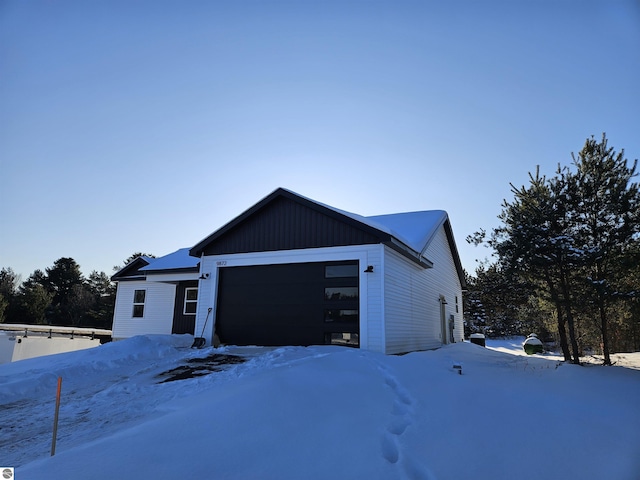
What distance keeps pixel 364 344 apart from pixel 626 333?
13.1m

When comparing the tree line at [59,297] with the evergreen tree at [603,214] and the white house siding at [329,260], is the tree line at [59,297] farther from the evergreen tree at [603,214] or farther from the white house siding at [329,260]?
the evergreen tree at [603,214]

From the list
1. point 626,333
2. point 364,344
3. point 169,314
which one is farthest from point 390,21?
point 626,333

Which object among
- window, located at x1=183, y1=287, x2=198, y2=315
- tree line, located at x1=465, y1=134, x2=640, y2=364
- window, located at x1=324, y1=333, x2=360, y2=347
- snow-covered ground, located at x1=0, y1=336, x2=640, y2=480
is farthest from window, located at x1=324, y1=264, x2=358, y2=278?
window, located at x1=183, y1=287, x2=198, y2=315

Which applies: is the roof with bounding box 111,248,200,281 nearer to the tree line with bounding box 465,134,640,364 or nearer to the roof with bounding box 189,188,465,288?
the roof with bounding box 189,188,465,288

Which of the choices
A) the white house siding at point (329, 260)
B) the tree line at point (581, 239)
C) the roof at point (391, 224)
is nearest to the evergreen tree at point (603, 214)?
the tree line at point (581, 239)

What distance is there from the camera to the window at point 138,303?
59.3 feet

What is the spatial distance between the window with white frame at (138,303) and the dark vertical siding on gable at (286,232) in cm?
713

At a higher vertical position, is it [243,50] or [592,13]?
[243,50]

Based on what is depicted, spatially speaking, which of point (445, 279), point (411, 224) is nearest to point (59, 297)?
point (445, 279)

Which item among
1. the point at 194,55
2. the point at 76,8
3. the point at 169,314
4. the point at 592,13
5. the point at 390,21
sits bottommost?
the point at 169,314

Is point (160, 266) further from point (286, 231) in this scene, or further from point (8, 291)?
point (8, 291)

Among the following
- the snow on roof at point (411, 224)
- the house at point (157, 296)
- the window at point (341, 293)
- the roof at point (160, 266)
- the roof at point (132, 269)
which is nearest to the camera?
the window at point (341, 293)

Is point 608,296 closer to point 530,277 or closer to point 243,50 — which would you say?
point 530,277

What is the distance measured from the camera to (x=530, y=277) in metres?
11.4
